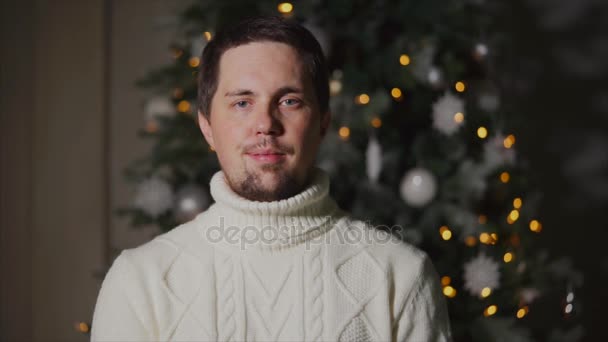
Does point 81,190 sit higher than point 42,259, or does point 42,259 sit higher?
point 81,190

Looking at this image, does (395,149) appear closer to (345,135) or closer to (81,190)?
(345,135)

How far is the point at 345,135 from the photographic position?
265 centimetres

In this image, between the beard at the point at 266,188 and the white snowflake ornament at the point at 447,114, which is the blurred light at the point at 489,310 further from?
the beard at the point at 266,188

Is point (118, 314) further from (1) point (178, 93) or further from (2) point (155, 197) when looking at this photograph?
(1) point (178, 93)

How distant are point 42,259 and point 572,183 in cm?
287

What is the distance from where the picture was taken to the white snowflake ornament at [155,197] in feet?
8.62

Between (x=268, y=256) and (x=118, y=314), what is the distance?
1.18 ft

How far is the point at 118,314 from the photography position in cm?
144

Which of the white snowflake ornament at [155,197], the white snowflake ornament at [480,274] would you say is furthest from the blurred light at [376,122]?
the white snowflake ornament at [155,197]

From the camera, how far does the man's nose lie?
1.44 m

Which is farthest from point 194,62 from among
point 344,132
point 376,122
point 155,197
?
point 376,122

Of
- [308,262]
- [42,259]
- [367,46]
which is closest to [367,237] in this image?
[308,262]

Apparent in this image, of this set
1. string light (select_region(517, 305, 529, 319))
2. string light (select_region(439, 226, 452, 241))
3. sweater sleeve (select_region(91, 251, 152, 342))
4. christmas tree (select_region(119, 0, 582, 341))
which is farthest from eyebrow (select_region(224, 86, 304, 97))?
string light (select_region(517, 305, 529, 319))

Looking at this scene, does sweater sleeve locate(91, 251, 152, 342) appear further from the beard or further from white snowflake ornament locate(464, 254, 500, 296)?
white snowflake ornament locate(464, 254, 500, 296)
